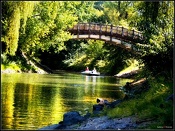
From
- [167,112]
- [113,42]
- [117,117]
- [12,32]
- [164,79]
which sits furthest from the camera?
[113,42]

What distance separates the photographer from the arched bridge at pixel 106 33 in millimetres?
52312

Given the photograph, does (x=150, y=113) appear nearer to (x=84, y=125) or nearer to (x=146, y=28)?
(x=84, y=125)

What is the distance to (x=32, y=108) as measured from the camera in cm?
1862

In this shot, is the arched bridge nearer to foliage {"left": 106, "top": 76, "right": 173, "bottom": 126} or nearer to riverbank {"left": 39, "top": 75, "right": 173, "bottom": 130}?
foliage {"left": 106, "top": 76, "right": 173, "bottom": 126}

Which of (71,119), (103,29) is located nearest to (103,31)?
(103,29)

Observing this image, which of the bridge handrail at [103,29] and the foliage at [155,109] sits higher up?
the bridge handrail at [103,29]

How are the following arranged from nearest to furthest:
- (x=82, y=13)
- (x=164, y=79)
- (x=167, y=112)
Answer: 1. (x=167, y=112)
2. (x=164, y=79)
3. (x=82, y=13)

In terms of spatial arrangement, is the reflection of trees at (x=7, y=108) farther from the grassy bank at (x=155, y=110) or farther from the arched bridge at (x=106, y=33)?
the arched bridge at (x=106, y=33)

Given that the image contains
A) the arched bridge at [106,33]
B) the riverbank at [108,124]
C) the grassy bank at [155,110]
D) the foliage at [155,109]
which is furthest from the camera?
the arched bridge at [106,33]

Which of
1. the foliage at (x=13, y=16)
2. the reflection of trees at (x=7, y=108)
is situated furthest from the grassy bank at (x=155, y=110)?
the foliage at (x=13, y=16)

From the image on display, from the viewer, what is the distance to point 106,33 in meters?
52.9

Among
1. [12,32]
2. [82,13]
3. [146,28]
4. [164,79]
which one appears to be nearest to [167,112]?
[164,79]

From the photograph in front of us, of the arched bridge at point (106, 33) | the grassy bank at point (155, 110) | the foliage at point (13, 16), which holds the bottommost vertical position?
the grassy bank at point (155, 110)

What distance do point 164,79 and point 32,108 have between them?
20.1 feet
